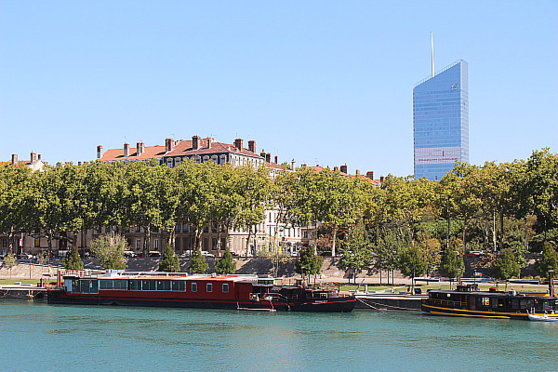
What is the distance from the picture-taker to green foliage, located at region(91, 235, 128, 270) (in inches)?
4104

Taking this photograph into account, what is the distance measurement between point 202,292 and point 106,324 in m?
16.5

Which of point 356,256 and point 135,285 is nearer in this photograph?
point 135,285

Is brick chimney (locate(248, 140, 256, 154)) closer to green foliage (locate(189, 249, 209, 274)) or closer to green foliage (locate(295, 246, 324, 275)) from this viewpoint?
green foliage (locate(189, 249, 209, 274))

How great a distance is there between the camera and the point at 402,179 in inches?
5354

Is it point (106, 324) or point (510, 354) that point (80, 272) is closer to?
point (106, 324)

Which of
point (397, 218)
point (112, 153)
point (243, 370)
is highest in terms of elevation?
point (112, 153)

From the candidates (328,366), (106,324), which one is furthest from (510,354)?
(106,324)

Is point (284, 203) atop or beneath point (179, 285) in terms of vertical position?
atop

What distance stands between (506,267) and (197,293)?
30305 millimetres

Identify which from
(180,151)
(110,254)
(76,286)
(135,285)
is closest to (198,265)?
(110,254)

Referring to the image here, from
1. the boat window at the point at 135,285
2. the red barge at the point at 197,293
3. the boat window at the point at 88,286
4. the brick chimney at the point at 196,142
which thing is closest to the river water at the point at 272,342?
the red barge at the point at 197,293

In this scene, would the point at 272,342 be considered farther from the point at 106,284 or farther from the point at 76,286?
the point at 76,286

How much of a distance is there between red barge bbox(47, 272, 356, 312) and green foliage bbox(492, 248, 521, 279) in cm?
1710

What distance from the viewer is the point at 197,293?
8181cm
